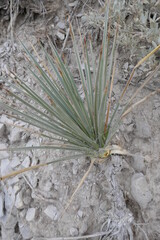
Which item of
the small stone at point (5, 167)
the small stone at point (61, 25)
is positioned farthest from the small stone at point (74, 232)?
the small stone at point (61, 25)

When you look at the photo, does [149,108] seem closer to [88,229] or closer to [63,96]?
[63,96]

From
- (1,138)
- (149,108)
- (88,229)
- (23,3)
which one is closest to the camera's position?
(88,229)

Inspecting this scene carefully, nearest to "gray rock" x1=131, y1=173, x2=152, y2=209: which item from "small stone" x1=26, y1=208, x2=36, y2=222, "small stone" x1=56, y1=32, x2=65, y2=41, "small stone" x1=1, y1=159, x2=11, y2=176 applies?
"small stone" x1=26, y1=208, x2=36, y2=222

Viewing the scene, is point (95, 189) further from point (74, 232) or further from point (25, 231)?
point (25, 231)

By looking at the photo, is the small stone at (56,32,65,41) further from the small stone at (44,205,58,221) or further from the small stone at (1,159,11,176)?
the small stone at (44,205,58,221)

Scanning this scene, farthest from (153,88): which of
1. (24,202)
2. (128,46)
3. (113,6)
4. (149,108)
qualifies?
(24,202)

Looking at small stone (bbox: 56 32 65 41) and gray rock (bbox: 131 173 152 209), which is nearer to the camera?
gray rock (bbox: 131 173 152 209)

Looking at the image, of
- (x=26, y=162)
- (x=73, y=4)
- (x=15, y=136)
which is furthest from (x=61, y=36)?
(x=26, y=162)
